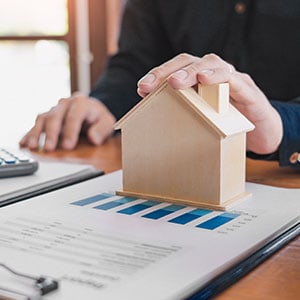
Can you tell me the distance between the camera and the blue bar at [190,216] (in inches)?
23.4

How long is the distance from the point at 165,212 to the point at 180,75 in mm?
138

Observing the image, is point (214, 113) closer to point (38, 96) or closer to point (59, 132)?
point (59, 132)

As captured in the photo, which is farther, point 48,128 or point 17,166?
point 48,128

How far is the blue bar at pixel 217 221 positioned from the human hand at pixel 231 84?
0.14 metres

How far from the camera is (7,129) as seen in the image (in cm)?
307

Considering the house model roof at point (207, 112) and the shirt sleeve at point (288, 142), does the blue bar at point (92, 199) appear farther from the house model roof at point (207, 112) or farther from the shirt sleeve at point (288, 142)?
the shirt sleeve at point (288, 142)

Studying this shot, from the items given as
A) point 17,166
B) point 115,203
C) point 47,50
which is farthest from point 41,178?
point 47,50

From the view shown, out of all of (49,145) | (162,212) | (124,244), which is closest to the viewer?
(124,244)

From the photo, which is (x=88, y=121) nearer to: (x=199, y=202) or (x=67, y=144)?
(x=67, y=144)

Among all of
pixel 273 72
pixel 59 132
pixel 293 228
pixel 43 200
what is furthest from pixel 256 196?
pixel 273 72

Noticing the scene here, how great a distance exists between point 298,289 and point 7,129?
2737 millimetres

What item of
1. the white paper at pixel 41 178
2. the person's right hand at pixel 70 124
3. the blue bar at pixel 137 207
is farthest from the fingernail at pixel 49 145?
the blue bar at pixel 137 207

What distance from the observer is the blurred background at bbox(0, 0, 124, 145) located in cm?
Answer: 282

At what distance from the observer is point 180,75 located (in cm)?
65
